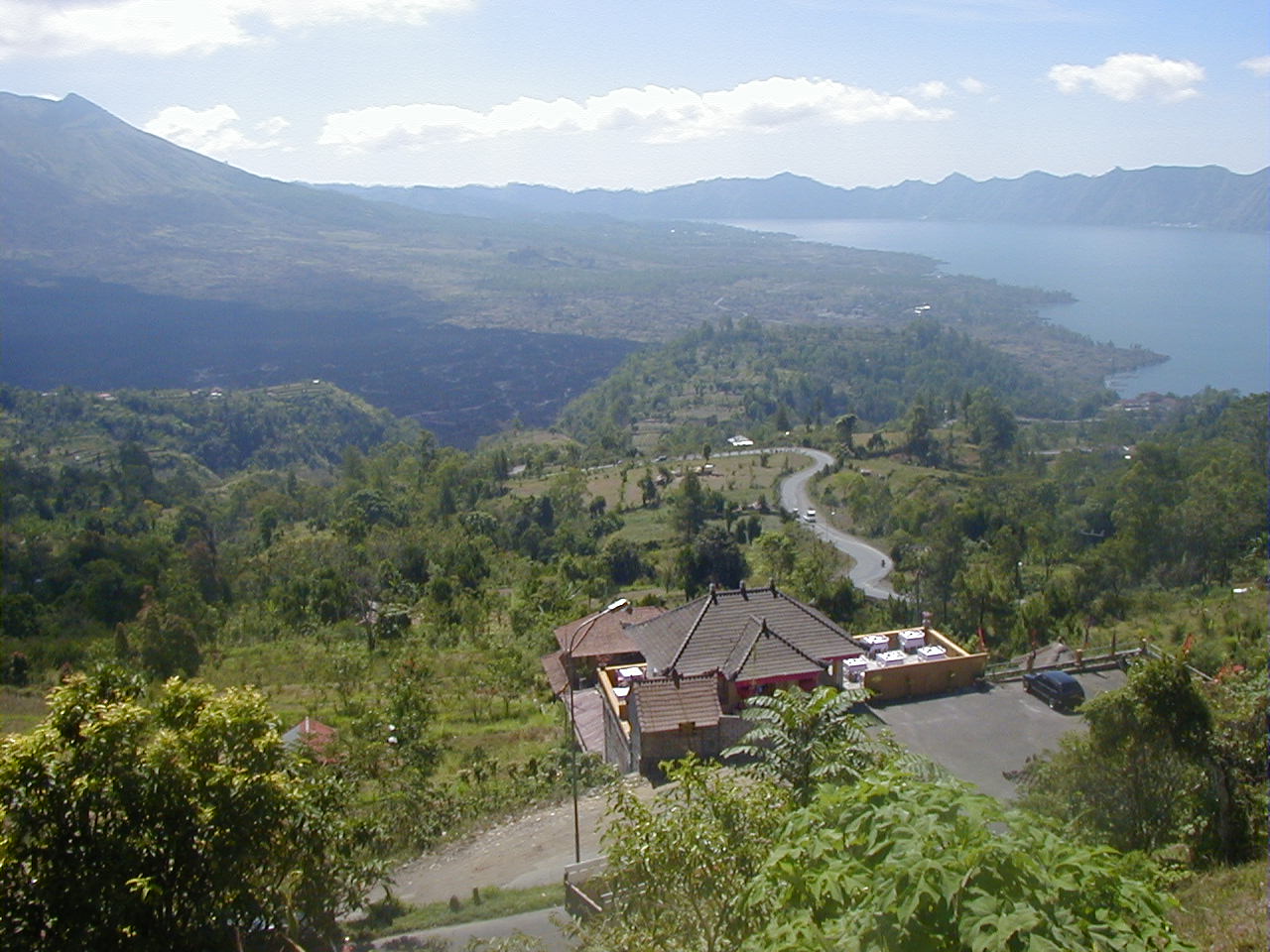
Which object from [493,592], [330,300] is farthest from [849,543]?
[330,300]

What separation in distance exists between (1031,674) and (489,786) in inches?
364

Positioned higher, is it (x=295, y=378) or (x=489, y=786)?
(x=489, y=786)

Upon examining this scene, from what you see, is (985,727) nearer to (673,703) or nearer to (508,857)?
(673,703)

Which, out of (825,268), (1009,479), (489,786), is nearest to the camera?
(489,786)

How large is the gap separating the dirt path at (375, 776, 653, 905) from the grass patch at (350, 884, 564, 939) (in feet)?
0.97

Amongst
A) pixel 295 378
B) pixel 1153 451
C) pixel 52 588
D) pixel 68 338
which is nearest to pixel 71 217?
pixel 68 338

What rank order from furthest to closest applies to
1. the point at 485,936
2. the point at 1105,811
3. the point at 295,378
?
the point at 295,378 < the point at 485,936 < the point at 1105,811

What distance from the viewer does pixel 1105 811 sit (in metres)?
9.19

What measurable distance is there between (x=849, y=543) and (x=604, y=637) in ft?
81.2

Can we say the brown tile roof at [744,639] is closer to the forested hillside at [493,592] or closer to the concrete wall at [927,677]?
the concrete wall at [927,677]

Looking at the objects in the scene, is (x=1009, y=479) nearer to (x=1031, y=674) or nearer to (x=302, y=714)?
(x=1031, y=674)

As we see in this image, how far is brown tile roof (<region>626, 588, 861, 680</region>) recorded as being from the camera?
605 inches

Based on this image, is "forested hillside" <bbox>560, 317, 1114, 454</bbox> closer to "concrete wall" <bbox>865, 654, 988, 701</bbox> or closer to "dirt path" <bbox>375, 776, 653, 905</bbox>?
"concrete wall" <bbox>865, 654, 988, 701</bbox>

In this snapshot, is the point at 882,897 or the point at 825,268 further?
the point at 825,268
